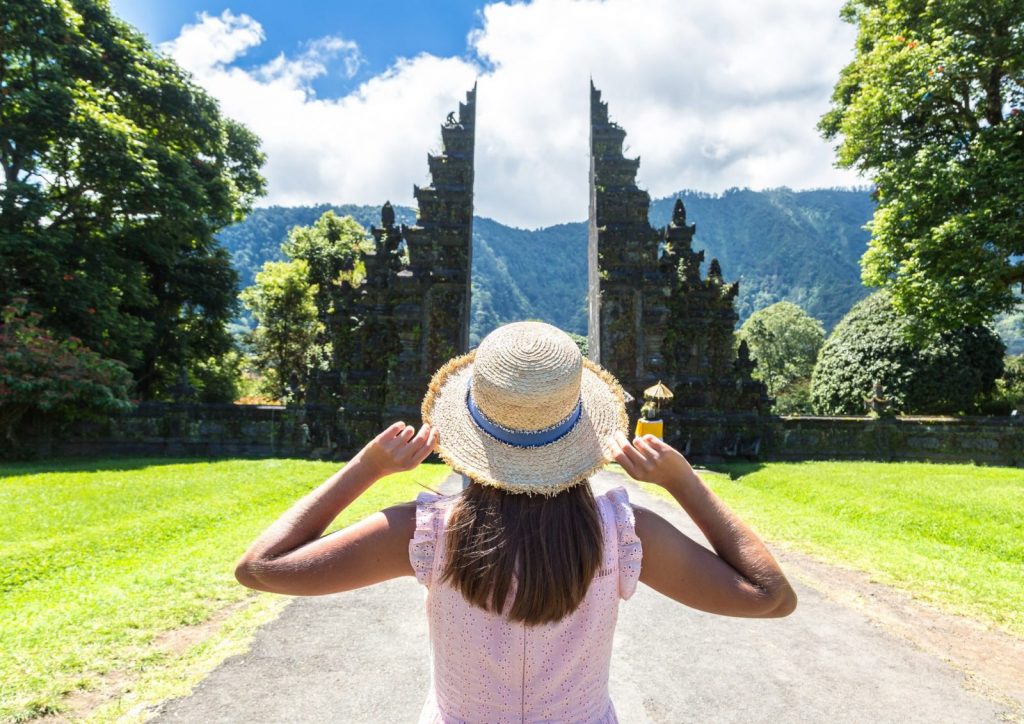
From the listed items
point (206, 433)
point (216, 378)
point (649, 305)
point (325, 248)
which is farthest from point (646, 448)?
point (325, 248)

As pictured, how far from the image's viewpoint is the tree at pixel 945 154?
47.6 ft

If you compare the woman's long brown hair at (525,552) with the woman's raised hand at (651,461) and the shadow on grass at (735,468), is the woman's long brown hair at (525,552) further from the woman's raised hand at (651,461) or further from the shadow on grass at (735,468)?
the shadow on grass at (735,468)

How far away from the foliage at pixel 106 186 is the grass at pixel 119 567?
6546mm

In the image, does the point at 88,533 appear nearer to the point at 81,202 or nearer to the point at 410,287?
the point at 410,287

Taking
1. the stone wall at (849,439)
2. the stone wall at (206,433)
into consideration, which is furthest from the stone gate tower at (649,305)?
the stone wall at (206,433)

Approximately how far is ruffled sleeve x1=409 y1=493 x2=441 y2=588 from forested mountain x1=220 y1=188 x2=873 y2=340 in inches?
5347

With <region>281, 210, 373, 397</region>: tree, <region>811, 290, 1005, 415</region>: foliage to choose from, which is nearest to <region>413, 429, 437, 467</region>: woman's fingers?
<region>811, 290, 1005, 415</region>: foliage

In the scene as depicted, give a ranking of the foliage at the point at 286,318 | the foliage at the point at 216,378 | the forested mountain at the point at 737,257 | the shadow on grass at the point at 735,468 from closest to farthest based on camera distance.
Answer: the shadow on grass at the point at 735,468, the foliage at the point at 216,378, the foliage at the point at 286,318, the forested mountain at the point at 737,257

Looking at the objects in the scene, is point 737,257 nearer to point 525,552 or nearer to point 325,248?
point 325,248

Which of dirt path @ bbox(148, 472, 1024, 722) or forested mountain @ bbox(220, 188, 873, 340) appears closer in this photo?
dirt path @ bbox(148, 472, 1024, 722)

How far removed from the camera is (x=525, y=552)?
1.50 metres

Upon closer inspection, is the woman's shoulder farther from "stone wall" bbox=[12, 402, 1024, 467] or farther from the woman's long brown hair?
"stone wall" bbox=[12, 402, 1024, 467]

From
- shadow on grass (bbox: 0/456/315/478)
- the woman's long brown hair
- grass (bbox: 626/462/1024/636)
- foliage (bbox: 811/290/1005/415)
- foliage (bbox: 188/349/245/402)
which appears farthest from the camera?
foliage (bbox: 188/349/245/402)

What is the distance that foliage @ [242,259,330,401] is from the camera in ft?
109
